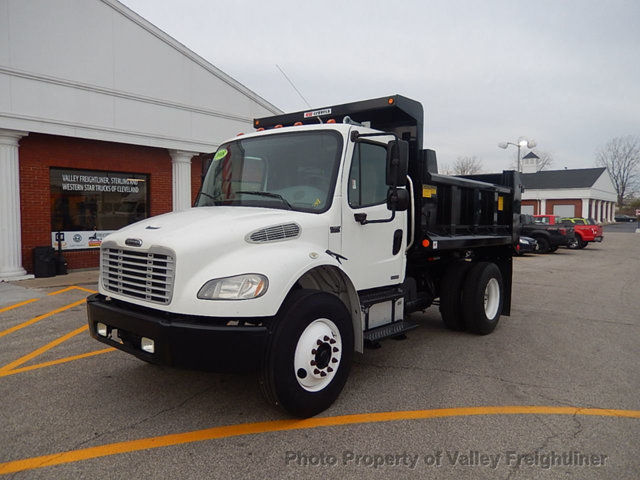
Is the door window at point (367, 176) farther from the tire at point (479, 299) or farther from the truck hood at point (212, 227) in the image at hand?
the tire at point (479, 299)

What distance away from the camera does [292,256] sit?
3639 mm

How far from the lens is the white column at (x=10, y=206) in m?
10.6

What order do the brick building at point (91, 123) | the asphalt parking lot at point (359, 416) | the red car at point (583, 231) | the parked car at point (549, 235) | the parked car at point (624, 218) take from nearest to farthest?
the asphalt parking lot at point (359, 416)
the brick building at point (91, 123)
the parked car at point (549, 235)
the red car at point (583, 231)
the parked car at point (624, 218)

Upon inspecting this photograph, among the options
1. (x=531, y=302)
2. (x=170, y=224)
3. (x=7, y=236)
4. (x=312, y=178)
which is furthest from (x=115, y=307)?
(x=7, y=236)

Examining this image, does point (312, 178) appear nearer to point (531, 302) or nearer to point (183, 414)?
point (183, 414)

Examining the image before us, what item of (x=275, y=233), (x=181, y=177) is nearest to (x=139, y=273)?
(x=275, y=233)

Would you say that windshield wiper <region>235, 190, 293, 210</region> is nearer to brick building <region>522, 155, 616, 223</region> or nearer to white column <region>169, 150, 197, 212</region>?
white column <region>169, 150, 197, 212</region>

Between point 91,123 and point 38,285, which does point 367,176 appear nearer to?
point 38,285

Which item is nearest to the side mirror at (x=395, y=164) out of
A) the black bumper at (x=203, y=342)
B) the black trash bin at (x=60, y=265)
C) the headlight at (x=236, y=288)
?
the headlight at (x=236, y=288)

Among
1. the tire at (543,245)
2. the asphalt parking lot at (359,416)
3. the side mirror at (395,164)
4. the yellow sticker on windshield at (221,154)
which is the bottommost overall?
the asphalt parking lot at (359,416)

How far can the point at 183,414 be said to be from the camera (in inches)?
151

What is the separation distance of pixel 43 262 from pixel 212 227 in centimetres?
942

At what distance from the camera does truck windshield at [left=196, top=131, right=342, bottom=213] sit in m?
4.22

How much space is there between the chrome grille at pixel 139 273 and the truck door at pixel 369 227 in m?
1.59
